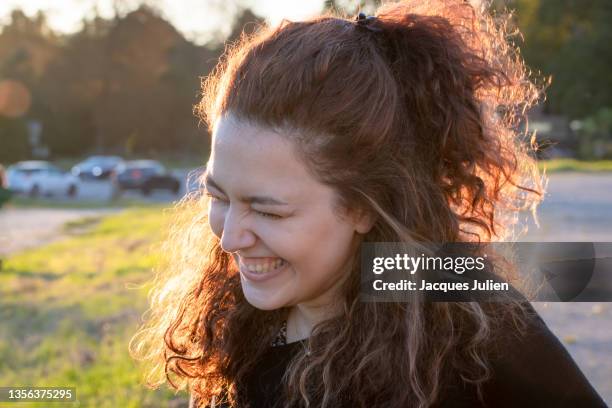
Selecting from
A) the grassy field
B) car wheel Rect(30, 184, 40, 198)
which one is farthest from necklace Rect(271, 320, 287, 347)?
car wheel Rect(30, 184, 40, 198)

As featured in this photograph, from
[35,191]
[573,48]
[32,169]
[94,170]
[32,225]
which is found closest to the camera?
[32,225]

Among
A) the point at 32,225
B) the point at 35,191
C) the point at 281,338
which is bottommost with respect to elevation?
the point at 281,338

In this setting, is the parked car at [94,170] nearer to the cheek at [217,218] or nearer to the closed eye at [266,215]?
the cheek at [217,218]

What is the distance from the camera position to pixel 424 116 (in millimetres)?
1762

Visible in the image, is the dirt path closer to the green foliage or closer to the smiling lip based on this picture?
the smiling lip

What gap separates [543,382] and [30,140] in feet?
125

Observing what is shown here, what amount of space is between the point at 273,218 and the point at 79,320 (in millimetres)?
5235

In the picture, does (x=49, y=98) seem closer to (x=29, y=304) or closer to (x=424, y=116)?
(x=29, y=304)

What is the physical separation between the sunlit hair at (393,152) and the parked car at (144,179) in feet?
79.6

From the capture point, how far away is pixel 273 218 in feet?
5.64

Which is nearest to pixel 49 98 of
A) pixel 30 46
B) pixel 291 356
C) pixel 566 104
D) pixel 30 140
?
pixel 30 140

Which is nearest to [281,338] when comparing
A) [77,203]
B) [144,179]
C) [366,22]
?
[366,22]

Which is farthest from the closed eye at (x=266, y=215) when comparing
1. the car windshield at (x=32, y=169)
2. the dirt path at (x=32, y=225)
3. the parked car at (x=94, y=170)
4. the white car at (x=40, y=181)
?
the parked car at (x=94, y=170)

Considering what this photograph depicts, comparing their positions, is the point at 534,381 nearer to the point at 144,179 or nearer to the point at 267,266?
the point at 267,266
